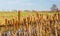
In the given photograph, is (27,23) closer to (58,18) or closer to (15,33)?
(15,33)

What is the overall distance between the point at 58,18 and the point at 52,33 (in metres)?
0.69

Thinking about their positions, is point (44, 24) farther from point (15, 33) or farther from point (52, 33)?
point (15, 33)

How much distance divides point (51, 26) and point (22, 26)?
2.87 ft

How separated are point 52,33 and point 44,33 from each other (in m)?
0.32

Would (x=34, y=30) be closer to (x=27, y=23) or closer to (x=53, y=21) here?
(x=27, y=23)

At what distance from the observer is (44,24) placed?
703 centimetres

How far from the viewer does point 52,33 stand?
7059 millimetres

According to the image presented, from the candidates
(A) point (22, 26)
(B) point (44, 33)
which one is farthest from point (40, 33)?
(A) point (22, 26)

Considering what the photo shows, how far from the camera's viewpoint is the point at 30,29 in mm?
6750

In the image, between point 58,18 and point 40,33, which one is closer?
point 40,33

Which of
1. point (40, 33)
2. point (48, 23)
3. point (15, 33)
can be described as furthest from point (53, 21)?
point (15, 33)

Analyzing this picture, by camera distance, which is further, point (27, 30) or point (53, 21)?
point (53, 21)

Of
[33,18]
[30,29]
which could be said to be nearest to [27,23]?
[30,29]

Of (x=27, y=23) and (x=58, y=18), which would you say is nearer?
(x=27, y=23)
